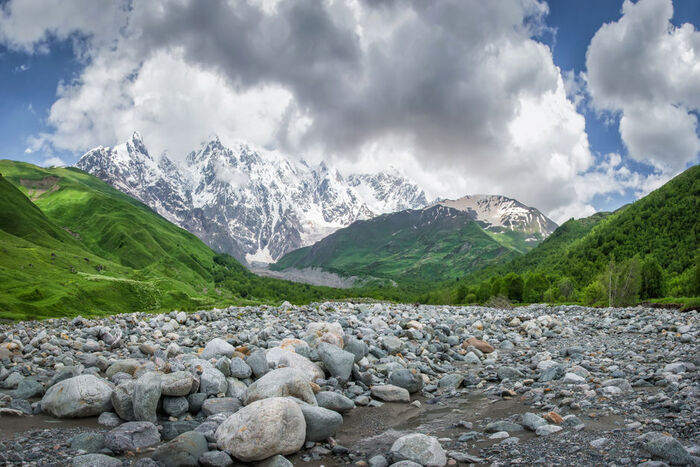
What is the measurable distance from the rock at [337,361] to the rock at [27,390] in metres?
10.3

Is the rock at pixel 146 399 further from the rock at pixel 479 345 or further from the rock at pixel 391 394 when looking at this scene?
the rock at pixel 479 345

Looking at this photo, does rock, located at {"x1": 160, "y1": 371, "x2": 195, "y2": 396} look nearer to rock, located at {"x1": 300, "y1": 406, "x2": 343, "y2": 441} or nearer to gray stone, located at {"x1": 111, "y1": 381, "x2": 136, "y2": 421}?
gray stone, located at {"x1": 111, "y1": 381, "x2": 136, "y2": 421}

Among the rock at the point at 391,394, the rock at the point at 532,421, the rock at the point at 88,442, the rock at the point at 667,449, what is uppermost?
the rock at the point at 667,449

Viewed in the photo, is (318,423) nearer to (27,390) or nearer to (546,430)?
(546,430)

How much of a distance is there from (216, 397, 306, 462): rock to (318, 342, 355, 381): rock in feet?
18.5

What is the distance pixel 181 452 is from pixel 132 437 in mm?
2294

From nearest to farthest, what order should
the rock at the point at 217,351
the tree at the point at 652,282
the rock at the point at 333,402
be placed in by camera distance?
the rock at the point at 333,402 < the rock at the point at 217,351 < the tree at the point at 652,282

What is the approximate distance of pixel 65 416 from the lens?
1144 cm

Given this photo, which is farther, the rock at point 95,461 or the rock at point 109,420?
the rock at point 109,420

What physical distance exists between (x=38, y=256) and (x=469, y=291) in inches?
5888

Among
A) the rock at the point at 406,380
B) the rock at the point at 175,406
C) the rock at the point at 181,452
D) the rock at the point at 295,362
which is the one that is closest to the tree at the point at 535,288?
the rock at the point at 406,380

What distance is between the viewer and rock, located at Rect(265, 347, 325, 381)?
1476 cm

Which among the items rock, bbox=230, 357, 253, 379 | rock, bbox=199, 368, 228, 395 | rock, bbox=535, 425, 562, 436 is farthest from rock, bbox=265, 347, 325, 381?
rock, bbox=535, 425, 562, 436

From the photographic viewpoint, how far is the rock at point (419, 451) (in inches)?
325
